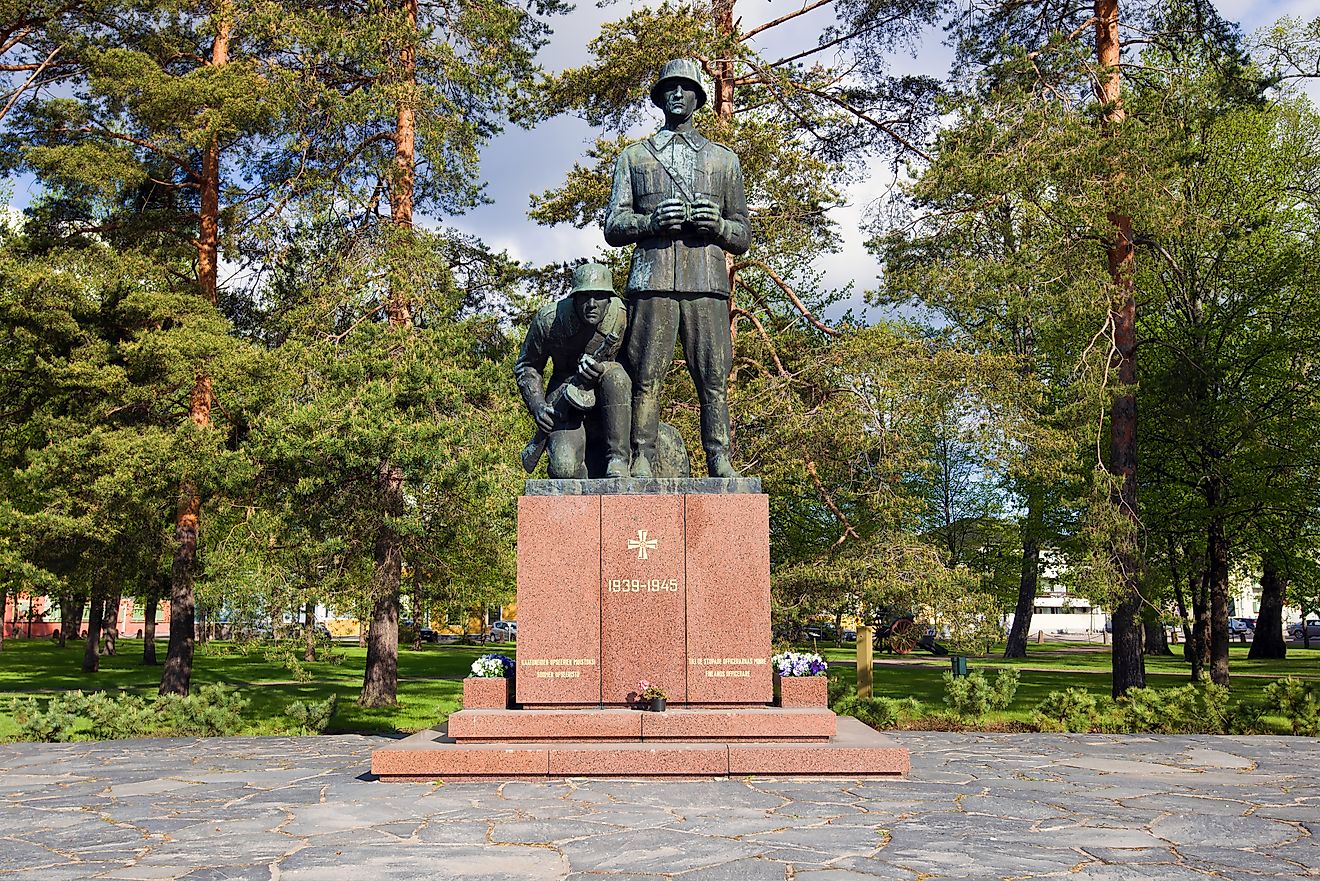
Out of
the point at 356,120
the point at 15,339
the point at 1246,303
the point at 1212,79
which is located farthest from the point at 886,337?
the point at 15,339

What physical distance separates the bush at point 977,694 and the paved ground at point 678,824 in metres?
4.43

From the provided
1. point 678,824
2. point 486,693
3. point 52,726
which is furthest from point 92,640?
point 678,824

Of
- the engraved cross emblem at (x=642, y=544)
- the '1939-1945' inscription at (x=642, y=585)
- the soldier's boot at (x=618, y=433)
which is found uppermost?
the soldier's boot at (x=618, y=433)

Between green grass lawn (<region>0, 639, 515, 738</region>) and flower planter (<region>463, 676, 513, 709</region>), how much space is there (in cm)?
573

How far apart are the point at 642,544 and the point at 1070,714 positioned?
22.6 ft

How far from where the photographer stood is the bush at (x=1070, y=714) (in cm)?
1267

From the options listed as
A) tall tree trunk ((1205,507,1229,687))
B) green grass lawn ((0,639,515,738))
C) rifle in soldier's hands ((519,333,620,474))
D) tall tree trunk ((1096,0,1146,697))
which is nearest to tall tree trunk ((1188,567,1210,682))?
tall tree trunk ((1205,507,1229,687))

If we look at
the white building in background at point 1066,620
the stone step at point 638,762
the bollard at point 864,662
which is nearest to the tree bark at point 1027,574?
the bollard at point 864,662

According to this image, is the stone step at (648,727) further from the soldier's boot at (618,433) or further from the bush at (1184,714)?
the bush at (1184,714)

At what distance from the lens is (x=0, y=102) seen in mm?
17531

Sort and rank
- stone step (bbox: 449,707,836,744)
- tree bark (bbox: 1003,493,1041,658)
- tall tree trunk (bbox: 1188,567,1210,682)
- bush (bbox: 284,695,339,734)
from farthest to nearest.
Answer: tree bark (bbox: 1003,493,1041,658) < tall tree trunk (bbox: 1188,567,1210,682) < bush (bbox: 284,695,339,734) < stone step (bbox: 449,707,836,744)

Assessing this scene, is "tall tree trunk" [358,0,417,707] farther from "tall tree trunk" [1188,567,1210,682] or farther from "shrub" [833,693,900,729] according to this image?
"tall tree trunk" [1188,567,1210,682]

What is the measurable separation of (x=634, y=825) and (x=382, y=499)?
10568mm

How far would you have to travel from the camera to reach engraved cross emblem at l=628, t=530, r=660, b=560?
827cm
